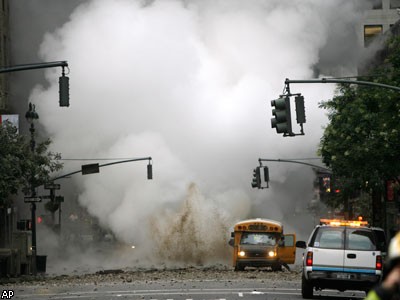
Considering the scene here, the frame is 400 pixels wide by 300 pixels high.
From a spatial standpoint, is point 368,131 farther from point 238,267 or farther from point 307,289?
point 307,289

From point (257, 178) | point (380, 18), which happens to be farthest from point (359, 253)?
point (380, 18)

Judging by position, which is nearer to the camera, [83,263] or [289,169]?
[83,263]

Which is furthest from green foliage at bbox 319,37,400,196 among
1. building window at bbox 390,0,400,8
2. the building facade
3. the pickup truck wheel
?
the building facade

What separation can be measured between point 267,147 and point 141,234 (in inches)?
386

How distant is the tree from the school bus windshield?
14.3 feet

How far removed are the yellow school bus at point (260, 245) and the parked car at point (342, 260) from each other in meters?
20.3

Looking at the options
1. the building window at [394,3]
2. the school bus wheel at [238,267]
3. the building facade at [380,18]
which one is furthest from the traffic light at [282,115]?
the building facade at [380,18]

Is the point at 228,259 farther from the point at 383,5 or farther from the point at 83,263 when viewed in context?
the point at 383,5

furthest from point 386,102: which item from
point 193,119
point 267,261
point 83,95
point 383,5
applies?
point 383,5

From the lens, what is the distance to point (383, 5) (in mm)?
99688

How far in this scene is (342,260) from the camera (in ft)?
69.1

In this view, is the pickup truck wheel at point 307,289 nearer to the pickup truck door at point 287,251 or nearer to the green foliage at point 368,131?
the green foliage at point 368,131

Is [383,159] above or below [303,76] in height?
below

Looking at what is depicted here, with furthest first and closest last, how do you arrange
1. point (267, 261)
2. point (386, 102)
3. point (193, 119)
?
point (193, 119)
point (267, 261)
point (386, 102)
